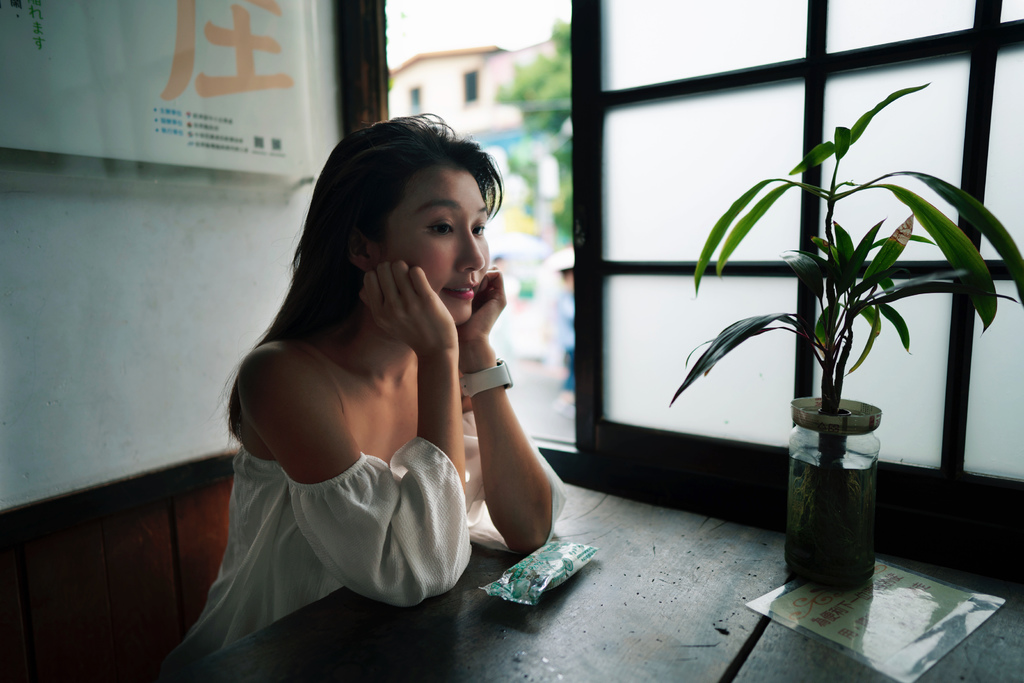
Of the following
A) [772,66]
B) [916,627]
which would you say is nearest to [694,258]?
[772,66]

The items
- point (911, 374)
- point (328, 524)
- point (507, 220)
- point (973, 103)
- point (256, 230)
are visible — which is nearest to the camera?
point (328, 524)

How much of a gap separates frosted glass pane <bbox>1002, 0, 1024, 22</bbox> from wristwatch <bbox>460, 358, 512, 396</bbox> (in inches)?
41.8

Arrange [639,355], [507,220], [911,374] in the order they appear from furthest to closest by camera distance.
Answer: [507,220]
[639,355]
[911,374]

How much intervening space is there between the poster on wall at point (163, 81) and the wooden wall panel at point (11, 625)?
814mm

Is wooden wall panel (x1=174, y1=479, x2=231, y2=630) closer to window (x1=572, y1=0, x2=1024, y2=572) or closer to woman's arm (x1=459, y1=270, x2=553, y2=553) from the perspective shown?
woman's arm (x1=459, y1=270, x2=553, y2=553)

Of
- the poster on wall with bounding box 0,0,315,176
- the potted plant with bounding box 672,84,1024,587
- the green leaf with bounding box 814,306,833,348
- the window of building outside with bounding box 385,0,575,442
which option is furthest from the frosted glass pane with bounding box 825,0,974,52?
the window of building outside with bounding box 385,0,575,442

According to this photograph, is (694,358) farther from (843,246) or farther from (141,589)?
(141,589)

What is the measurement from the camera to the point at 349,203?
44.1 inches

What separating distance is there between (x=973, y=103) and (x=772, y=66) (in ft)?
1.16

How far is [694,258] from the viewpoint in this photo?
1.34 meters

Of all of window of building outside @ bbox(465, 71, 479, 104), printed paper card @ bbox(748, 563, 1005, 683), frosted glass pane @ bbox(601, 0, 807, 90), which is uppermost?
window of building outside @ bbox(465, 71, 479, 104)

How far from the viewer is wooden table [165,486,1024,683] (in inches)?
28.1

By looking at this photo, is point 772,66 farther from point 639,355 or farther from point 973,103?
point 639,355

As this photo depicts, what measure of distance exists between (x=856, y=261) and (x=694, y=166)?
576mm
